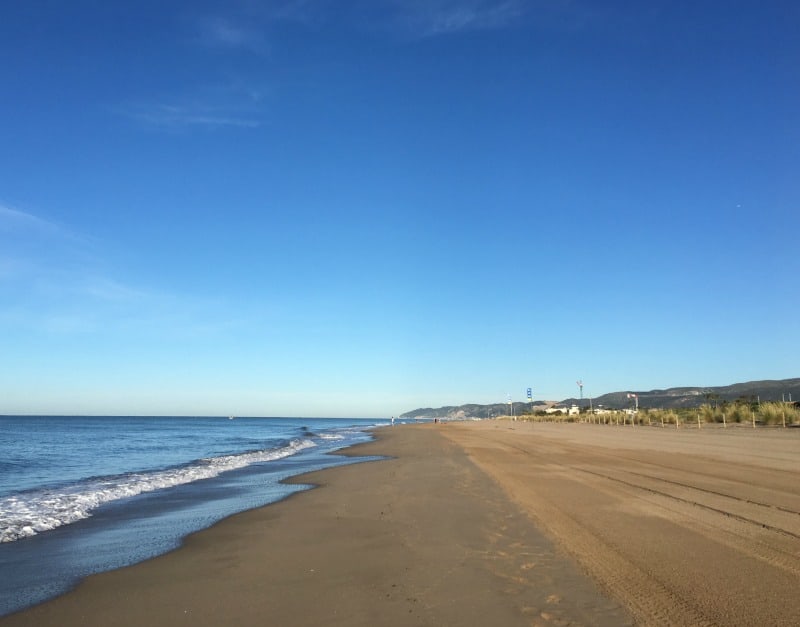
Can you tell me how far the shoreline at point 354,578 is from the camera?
4.67 meters

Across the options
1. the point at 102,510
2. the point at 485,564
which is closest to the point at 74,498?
the point at 102,510

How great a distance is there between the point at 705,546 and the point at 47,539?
948 centimetres

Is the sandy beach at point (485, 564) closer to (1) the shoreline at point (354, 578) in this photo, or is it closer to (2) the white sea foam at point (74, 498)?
(1) the shoreline at point (354, 578)

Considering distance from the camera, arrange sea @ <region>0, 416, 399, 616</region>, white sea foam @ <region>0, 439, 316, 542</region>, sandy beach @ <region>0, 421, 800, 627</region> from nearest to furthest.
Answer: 1. sandy beach @ <region>0, 421, 800, 627</region>
2. sea @ <region>0, 416, 399, 616</region>
3. white sea foam @ <region>0, 439, 316, 542</region>

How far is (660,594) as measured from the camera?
487 centimetres

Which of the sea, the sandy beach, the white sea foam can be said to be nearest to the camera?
the sandy beach

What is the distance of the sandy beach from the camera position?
4.66 m

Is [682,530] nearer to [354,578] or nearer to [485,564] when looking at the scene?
[485,564]

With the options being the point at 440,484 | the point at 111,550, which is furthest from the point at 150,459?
the point at 111,550

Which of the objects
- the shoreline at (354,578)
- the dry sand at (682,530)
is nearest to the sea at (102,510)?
the shoreline at (354,578)

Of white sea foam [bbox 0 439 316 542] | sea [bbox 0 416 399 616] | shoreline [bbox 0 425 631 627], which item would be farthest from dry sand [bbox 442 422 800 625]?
white sea foam [bbox 0 439 316 542]

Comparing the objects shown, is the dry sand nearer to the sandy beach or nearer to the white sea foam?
the sandy beach

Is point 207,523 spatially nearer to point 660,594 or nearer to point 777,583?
point 660,594

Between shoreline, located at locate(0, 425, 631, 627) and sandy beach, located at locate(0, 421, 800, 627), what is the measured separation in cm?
2
